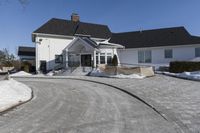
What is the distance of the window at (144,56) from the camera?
34.4 m

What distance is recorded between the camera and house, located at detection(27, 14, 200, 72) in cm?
3244

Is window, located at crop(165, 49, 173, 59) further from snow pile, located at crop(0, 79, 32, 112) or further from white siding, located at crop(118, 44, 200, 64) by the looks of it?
snow pile, located at crop(0, 79, 32, 112)

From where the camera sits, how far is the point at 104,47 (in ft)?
108

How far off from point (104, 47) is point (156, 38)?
25.5 feet

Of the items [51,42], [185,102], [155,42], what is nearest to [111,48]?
[155,42]

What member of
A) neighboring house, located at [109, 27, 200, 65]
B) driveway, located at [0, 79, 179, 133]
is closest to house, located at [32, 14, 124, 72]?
neighboring house, located at [109, 27, 200, 65]

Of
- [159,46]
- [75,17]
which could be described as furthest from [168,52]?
[75,17]

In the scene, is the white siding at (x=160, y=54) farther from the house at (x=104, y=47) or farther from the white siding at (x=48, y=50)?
the white siding at (x=48, y=50)

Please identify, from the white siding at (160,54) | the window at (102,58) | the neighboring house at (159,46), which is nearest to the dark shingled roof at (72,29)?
the neighboring house at (159,46)

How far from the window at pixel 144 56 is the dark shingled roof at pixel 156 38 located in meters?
0.82

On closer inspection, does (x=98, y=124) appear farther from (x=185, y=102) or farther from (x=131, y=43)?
(x=131, y=43)

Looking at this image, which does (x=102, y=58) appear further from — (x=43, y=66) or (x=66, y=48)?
(x=43, y=66)

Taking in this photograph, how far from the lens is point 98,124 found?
7.71 meters

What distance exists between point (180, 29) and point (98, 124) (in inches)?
1233
